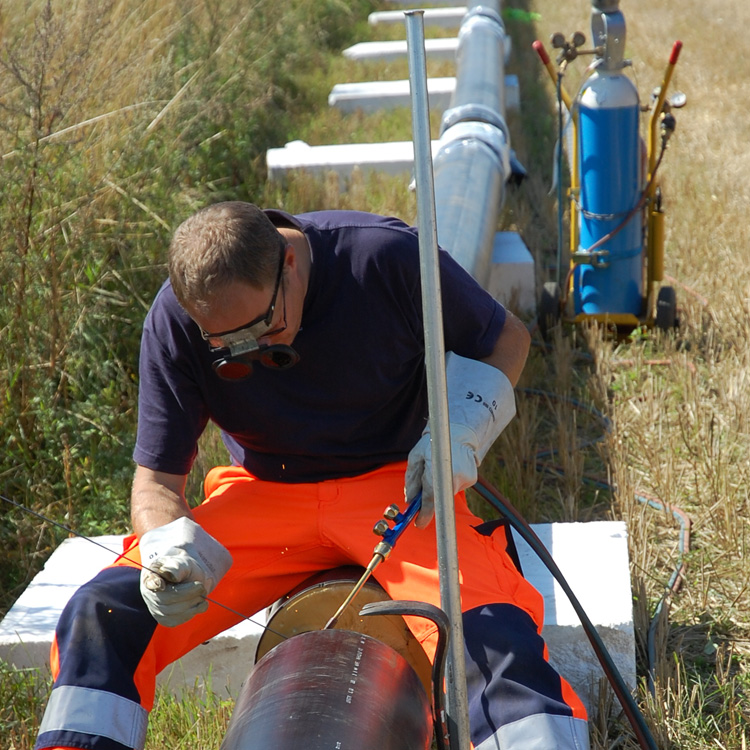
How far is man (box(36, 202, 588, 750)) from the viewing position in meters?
2.09

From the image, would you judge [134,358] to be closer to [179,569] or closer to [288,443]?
[288,443]

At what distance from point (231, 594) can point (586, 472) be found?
1.66 m

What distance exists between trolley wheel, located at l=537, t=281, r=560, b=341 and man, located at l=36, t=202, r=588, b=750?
6.70 feet

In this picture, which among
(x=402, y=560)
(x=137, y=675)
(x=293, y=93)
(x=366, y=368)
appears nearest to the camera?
(x=137, y=675)

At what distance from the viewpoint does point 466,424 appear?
7.49 feet

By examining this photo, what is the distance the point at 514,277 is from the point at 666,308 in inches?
29.2

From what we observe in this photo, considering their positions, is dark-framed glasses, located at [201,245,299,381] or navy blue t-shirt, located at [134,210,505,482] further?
navy blue t-shirt, located at [134,210,505,482]

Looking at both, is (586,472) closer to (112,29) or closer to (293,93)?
(112,29)

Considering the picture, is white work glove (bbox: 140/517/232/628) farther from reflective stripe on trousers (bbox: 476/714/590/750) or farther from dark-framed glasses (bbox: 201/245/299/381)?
reflective stripe on trousers (bbox: 476/714/590/750)

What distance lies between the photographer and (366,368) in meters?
2.45

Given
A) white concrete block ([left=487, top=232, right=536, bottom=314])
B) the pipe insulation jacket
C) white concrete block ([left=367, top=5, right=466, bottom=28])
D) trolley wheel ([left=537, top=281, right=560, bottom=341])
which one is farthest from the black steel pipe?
white concrete block ([left=367, top=5, right=466, bottom=28])

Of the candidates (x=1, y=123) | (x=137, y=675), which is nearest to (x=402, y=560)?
(x=137, y=675)

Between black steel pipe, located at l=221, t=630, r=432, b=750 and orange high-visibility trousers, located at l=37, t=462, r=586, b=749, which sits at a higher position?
black steel pipe, located at l=221, t=630, r=432, b=750

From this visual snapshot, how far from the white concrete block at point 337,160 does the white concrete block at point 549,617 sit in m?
3.31
